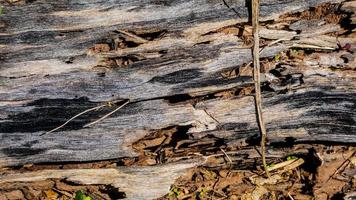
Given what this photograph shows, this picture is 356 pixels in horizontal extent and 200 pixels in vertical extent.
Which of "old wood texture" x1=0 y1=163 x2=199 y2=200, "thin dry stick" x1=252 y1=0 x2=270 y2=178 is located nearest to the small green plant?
"old wood texture" x1=0 y1=163 x2=199 y2=200

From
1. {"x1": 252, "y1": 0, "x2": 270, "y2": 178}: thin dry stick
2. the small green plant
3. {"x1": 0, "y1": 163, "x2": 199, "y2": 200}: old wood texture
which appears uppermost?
{"x1": 252, "y1": 0, "x2": 270, "y2": 178}: thin dry stick

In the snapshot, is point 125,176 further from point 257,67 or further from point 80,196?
point 257,67

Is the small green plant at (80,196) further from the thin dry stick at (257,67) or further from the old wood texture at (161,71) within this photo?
the thin dry stick at (257,67)

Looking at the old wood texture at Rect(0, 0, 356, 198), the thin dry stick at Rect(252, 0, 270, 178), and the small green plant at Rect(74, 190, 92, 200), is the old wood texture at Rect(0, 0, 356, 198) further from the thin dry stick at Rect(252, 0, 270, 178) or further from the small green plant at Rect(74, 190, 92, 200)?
the small green plant at Rect(74, 190, 92, 200)

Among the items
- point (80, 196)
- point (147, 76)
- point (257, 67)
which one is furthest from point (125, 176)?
point (257, 67)

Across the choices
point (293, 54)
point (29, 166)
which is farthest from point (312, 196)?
point (29, 166)

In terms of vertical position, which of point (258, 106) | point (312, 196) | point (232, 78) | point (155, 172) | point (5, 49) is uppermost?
point (5, 49)

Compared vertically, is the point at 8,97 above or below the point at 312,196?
above

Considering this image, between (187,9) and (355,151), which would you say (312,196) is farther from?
(187,9)

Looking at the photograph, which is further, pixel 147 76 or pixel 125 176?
pixel 125 176
